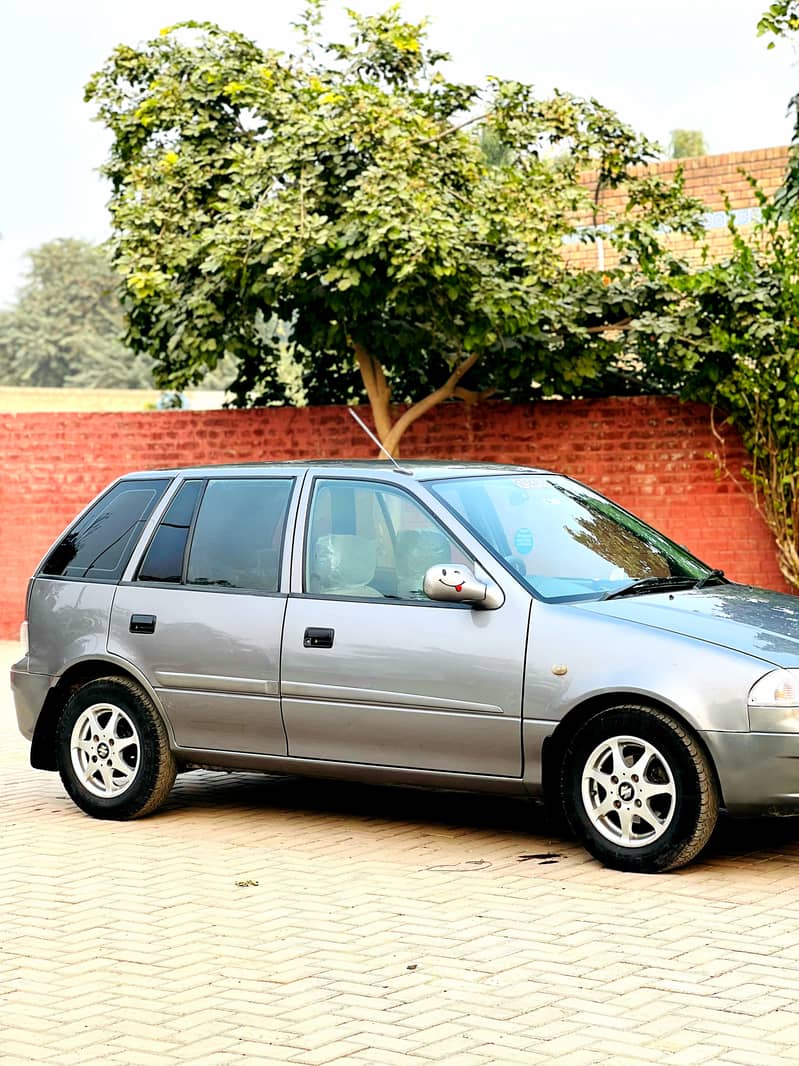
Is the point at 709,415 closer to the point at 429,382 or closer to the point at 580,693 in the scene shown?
the point at 429,382

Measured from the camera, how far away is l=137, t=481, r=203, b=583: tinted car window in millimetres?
8734

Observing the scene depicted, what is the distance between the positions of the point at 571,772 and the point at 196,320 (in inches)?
331

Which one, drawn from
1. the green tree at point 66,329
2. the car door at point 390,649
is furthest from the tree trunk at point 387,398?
the green tree at point 66,329

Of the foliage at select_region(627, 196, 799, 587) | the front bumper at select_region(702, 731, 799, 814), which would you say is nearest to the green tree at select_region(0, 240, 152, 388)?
the foliage at select_region(627, 196, 799, 587)

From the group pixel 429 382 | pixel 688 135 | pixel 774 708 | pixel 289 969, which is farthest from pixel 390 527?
pixel 688 135

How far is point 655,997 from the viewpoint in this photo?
17.8ft

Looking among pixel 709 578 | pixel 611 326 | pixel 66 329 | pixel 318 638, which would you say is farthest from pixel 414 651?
pixel 66 329

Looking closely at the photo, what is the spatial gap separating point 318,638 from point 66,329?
72.0 m

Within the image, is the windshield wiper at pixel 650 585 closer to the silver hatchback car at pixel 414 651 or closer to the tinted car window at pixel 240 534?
the silver hatchback car at pixel 414 651

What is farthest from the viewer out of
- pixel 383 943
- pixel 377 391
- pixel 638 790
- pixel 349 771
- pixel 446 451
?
pixel 446 451

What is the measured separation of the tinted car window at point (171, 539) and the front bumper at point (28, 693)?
81cm

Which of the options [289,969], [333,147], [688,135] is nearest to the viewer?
[289,969]

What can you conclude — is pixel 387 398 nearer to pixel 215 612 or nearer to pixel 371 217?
pixel 371 217

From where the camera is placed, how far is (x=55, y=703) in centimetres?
898
